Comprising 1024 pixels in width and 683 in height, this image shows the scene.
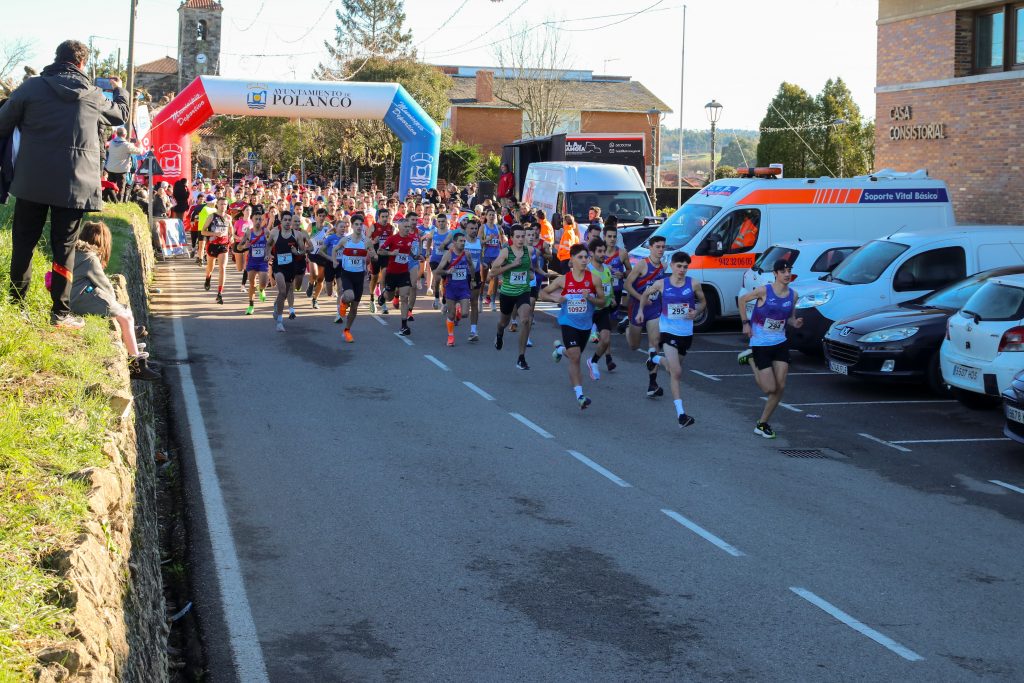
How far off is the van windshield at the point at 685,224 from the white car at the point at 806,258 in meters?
1.50

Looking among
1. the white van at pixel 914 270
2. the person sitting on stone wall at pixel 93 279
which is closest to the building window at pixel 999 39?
the white van at pixel 914 270

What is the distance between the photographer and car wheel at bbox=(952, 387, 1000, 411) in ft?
44.9

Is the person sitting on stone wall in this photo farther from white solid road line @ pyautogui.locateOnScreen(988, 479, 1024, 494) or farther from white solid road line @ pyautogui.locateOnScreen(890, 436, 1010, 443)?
white solid road line @ pyautogui.locateOnScreen(890, 436, 1010, 443)

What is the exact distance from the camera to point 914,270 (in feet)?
55.6

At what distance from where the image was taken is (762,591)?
7.61 m

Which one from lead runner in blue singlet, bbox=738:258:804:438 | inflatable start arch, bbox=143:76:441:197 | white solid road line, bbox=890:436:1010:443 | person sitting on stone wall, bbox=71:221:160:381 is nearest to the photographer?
person sitting on stone wall, bbox=71:221:160:381

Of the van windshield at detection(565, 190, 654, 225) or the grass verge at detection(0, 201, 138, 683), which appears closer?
the grass verge at detection(0, 201, 138, 683)

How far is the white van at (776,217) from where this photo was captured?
2012 cm

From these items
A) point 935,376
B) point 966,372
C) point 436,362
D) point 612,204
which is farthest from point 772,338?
point 612,204

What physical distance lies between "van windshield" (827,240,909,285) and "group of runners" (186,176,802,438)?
256cm

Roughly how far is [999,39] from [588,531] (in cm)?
1960

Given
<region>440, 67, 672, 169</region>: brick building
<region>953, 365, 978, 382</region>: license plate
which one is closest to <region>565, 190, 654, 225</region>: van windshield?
<region>953, 365, 978, 382</region>: license plate

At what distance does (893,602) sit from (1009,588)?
98cm

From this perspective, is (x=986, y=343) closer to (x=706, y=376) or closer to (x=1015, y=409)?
(x=1015, y=409)
